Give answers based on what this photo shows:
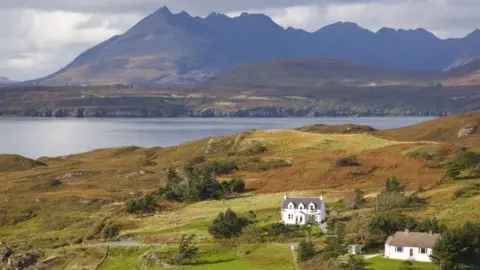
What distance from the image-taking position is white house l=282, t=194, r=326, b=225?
8354cm

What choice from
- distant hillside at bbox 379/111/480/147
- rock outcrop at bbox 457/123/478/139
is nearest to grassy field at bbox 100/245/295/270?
distant hillside at bbox 379/111/480/147

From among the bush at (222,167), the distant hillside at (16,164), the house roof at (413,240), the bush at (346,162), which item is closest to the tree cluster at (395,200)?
the house roof at (413,240)

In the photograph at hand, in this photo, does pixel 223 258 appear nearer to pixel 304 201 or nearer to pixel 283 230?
pixel 283 230

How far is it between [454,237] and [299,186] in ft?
176

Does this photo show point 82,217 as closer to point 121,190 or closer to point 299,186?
point 121,190

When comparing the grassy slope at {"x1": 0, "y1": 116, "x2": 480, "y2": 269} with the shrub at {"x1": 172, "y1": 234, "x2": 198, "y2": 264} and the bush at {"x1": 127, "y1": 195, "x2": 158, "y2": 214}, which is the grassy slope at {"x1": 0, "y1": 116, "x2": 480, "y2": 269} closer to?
the bush at {"x1": 127, "y1": 195, "x2": 158, "y2": 214}

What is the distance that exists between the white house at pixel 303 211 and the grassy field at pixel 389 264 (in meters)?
18.3

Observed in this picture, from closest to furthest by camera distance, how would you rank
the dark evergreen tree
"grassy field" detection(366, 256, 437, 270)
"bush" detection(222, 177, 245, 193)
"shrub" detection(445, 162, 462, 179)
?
the dark evergreen tree
"grassy field" detection(366, 256, 437, 270)
"shrub" detection(445, 162, 462, 179)
"bush" detection(222, 177, 245, 193)

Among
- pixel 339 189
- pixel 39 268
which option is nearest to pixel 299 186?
pixel 339 189

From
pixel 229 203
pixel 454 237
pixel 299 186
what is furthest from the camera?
pixel 299 186

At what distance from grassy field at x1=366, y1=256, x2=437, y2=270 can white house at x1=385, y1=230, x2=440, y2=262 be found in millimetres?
938

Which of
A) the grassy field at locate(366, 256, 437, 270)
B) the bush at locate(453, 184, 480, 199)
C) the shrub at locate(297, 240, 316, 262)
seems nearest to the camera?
the grassy field at locate(366, 256, 437, 270)

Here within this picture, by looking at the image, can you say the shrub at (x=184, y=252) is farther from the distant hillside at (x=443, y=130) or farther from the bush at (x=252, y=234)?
the distant hillside at (x=443, y=130)

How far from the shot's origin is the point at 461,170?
106500mm
